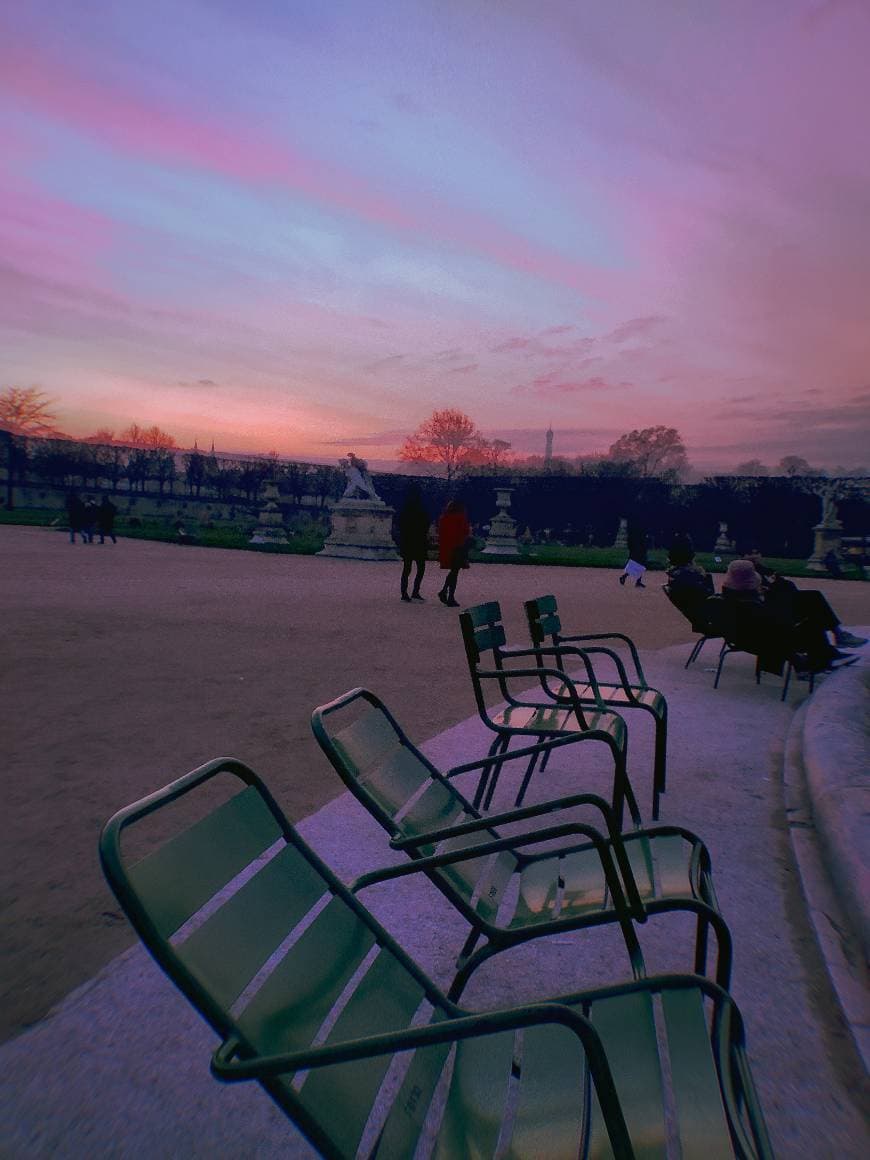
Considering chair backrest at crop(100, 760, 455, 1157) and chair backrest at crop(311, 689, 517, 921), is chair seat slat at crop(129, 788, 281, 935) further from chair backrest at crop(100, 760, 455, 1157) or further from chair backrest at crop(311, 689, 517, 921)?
chair backrest at crop(311, 689, 517, 921)

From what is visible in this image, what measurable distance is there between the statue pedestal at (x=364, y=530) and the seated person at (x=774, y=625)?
49.5ft

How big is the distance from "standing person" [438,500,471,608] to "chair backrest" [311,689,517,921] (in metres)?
9.21

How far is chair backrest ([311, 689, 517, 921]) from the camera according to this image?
2.19 meters

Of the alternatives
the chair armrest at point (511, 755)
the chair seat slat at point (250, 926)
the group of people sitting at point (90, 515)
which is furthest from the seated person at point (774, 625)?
the group of people sitting at point (90, 515)

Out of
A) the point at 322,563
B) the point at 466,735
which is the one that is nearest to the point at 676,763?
the point at 466,735

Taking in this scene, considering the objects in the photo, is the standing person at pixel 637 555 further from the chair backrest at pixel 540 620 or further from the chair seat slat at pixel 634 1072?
the chair seat slat at pixel 634 1072

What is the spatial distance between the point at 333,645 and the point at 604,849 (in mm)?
6465

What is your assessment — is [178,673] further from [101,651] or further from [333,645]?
[333,645]

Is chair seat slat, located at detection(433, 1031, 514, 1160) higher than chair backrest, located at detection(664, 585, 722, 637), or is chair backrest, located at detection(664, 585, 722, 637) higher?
chair backrest, located at detection(664, 585, 722, 637)

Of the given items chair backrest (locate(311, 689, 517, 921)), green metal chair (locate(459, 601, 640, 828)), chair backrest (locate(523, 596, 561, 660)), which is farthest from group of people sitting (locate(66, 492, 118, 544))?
chair backrest (locate(311, 689, 517, 921))

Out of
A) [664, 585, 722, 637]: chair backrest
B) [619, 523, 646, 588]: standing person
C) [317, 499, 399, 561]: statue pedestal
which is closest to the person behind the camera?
[664, 585, 722, 637]: chair backrest

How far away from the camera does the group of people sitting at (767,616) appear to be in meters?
6.60

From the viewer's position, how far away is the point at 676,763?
4.78 m

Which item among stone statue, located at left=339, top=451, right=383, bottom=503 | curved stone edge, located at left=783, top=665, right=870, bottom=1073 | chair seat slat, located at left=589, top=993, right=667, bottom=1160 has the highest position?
stone statue, located at left=339, top=451, right=383, bottom=503
